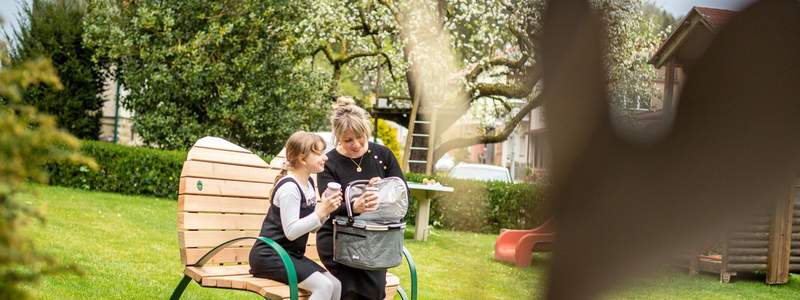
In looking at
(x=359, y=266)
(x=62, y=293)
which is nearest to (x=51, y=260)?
(x=359, y=266)

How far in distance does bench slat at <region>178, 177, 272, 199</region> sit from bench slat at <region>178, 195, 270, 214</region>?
2 cm

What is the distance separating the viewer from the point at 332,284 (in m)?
3.37

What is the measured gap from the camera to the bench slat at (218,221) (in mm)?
3895

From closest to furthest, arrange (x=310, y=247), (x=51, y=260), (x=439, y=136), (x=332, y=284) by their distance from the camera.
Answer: (x=51, y=260)
(x=439, y=136)
(x=332, y=284)
(x=310, y=247)

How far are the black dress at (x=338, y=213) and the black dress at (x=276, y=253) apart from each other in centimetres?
9

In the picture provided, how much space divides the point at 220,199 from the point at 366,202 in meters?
1.49

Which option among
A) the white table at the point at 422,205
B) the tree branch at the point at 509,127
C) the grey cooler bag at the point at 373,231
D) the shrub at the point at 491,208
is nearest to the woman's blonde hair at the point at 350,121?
the grey cooler bag at the point at 373,231

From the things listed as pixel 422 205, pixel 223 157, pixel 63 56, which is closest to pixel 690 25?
pixel 223 157

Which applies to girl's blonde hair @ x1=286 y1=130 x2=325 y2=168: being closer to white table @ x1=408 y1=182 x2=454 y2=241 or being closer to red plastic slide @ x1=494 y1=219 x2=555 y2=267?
red plastic slide @ x1=494 y1=219 x2=555 y2=267

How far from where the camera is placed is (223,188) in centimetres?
410

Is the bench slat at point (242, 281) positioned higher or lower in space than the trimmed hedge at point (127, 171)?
lower

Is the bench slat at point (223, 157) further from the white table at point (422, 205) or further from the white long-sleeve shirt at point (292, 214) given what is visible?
the white table at point (422, 205)

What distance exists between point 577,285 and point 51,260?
343 mm

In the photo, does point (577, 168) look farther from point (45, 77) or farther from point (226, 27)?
point (226, 27)
